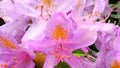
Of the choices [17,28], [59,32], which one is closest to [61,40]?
[59,32]

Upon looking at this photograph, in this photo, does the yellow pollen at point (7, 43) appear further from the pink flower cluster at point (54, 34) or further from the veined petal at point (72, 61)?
the veined petal at point (72, 61)

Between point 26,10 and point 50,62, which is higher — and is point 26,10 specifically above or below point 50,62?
A: above

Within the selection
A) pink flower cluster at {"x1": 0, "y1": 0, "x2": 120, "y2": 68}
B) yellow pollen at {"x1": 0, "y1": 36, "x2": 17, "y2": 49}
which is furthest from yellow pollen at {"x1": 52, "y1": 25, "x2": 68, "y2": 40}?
yellow pollen at {"x1": 0, "y1": 36, "x2": 17, "y2": 49}

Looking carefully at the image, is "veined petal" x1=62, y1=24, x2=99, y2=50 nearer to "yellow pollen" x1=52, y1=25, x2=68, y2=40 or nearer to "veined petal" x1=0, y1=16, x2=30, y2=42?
"yellow pollen" x1=52, y1=25, x2=68, y2=40

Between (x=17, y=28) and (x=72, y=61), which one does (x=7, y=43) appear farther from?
(x=72, y=61)

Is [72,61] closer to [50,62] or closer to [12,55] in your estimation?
[50,62]

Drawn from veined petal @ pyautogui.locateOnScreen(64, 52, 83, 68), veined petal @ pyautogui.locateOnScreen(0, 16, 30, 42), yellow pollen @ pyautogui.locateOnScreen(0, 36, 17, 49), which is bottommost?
veined petal @ pyautogui.locateOnScreen(64, 52, 83, 68)
